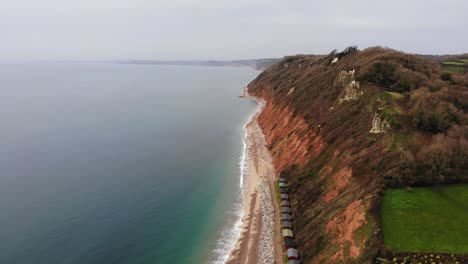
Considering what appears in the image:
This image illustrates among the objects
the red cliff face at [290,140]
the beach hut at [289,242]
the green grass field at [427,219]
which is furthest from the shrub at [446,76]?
the beach hut at [289,242]

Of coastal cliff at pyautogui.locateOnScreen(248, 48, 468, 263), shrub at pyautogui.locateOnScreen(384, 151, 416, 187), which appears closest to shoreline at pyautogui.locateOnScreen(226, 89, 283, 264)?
coastal cliff at pyautogui.locateOnScreen(248, 48, 468, 263)

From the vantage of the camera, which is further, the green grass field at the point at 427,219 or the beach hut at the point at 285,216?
the beach hut at the point at 285,216

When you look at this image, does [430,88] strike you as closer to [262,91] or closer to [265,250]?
[265,250]

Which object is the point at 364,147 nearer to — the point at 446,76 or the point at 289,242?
the point at 289,242

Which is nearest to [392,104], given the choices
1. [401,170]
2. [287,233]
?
[401,170]

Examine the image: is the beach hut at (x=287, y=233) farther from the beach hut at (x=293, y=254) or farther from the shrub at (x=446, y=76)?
the shrub at (x=446, y=76)

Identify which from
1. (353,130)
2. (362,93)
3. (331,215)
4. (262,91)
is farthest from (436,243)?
(262,91)
